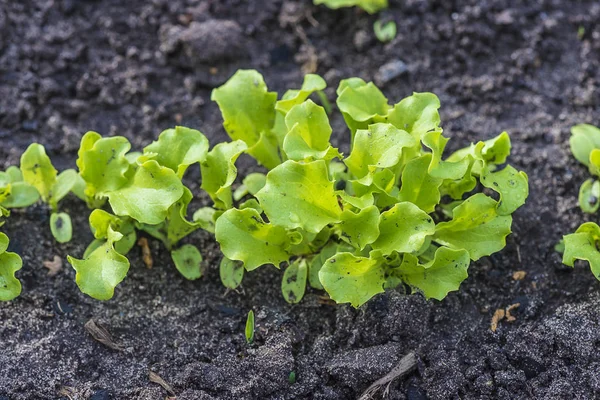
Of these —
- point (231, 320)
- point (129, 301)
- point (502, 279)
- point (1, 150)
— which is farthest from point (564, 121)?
point (1, 150)

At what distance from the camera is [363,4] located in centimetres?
336

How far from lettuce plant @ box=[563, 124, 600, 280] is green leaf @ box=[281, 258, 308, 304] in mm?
872

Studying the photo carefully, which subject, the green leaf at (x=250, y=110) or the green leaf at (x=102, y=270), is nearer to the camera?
the green leaf at (x=102, y=270)

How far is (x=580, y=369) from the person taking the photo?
234cm

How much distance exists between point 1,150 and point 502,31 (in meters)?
2.26

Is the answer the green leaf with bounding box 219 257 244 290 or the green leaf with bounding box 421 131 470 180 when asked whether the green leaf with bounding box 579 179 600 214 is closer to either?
the green leaf with bounding box 421 131 470 180

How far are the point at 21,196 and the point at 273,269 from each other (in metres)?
0.94

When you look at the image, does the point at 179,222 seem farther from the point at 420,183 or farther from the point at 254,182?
the point at 420,183

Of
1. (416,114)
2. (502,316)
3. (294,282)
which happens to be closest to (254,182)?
(294,282)

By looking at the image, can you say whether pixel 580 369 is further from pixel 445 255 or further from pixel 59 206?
pixel 59 206

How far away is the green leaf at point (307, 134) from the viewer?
2.34 meters

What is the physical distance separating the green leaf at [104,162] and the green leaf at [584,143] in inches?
66.7

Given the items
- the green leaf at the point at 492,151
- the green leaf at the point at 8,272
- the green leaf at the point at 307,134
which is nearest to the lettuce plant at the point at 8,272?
the green leaf at the point at 8,272

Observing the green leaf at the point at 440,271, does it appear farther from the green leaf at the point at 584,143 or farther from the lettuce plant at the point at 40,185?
the lettuce plant at the point at 40,185
